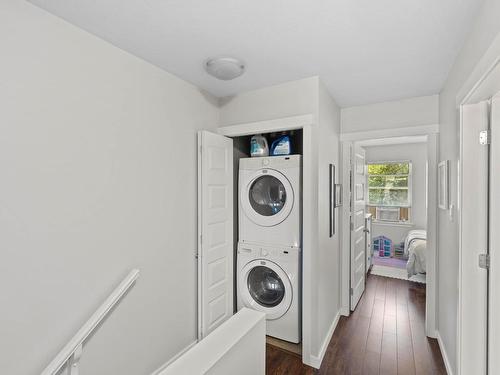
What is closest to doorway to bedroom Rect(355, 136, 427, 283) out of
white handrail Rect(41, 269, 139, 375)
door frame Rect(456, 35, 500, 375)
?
door frame Rect(456, 35, 500, 375)

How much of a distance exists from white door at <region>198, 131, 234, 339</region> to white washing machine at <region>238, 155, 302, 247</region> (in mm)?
147

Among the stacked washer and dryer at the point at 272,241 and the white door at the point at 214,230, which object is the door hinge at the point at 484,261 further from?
the white door at the point at 214,230

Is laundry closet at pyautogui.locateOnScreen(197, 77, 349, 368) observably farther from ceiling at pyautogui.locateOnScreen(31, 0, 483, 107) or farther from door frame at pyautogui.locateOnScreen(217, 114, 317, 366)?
ceiling at pyautogui.locateOnScreen(31, 0, 483, 107)

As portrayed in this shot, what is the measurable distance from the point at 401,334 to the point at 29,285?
304cm

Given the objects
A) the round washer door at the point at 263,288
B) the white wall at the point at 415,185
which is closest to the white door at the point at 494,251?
the round washer door at the point at 263,288

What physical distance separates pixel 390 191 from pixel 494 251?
4237 millimetres

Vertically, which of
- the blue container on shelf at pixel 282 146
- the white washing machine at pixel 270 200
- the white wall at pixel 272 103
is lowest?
the white washing machine at pixel 270 200

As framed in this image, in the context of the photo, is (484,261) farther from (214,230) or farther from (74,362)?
(74,362)

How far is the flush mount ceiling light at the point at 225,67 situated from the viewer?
183 centimetres

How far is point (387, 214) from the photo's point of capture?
18.0ft

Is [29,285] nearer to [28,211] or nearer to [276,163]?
[28,211]

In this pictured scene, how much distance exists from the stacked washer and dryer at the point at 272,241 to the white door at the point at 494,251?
4.14 feet

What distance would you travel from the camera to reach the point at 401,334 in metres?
2.61

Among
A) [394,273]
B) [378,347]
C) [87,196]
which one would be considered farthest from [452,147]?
[394,273]
